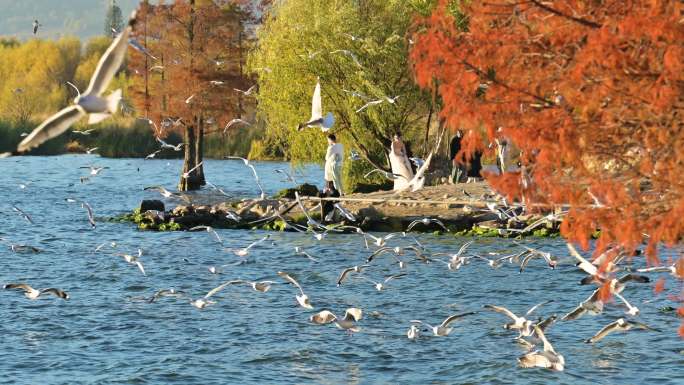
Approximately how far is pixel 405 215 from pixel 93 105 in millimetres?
24257

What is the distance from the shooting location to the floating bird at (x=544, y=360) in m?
16.7

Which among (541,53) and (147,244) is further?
(147,244)

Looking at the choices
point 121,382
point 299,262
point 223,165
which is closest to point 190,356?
point 121,382

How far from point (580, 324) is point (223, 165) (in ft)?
210

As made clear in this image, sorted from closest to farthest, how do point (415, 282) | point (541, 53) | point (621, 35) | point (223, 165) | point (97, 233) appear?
1. point (621, 35)
2. point (541, 53)
3. point (415, 282)
4. point (97, 233)
5. point (223, 165)

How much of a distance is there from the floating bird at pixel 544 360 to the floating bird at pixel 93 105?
7971mm

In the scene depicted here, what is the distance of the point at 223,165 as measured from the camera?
83938 millimetres

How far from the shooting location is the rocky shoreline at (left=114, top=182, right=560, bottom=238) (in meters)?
33.8

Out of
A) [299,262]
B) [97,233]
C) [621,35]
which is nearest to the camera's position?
[621,35]

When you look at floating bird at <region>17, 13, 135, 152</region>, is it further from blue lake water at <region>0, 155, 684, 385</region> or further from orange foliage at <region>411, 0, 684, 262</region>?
blue lake water at <region>0, 155, 684, 385</region>

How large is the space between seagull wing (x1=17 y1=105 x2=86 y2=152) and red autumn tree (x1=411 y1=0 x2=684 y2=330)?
3.45 m

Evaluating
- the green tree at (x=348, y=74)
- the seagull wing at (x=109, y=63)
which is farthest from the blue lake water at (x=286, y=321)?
the green tree at (x=348, y=74)

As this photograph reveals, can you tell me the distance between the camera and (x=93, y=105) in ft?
36.7

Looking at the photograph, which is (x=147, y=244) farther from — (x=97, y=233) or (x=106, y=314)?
(x=106, y=314)
